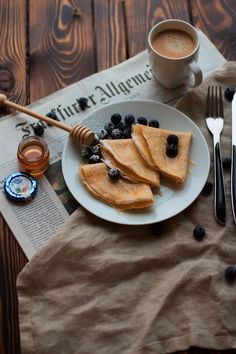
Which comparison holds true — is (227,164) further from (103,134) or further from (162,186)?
(103,134)

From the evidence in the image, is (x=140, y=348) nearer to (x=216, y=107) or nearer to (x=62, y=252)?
(x=62, y=252)

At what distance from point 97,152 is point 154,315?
0.33m

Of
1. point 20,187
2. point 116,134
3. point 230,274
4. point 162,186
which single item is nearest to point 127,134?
point 116,134

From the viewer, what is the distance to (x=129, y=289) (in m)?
0.90

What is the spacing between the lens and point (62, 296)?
89cm

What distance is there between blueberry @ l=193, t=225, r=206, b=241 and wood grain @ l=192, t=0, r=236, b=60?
45 centimetres

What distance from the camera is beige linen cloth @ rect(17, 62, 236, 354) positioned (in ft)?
2.83

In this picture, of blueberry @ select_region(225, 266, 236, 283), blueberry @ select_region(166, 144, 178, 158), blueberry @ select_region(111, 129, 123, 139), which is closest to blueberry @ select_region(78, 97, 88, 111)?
blueberry @ select_region(111, 129, 123, 139)

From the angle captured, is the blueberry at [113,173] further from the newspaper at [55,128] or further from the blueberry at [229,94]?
the blueberry at [229,94]

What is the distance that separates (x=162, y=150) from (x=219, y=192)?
0.14m

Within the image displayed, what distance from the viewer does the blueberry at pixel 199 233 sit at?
944 mm

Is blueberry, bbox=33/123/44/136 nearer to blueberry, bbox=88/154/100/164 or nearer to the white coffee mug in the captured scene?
blueberry, bbox=88/154/100/164

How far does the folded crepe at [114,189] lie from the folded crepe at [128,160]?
0.01 metres

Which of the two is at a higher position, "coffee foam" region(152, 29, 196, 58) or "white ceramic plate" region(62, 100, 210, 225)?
"coffee foam" region(152, 29, 196, 58)
